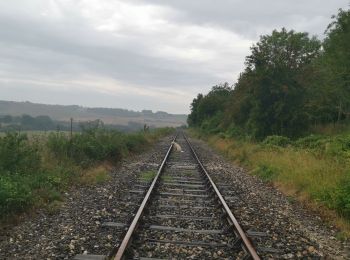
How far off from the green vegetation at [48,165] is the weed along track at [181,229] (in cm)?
196

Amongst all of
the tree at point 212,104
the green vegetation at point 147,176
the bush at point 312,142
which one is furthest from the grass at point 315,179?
the tree at point 212,104

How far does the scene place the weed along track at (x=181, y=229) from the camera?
6.54 meters

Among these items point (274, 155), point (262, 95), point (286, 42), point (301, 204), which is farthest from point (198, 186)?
point (286, 42)

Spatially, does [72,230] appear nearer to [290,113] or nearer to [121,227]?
[121,227]

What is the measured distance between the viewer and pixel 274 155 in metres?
→ 19.7

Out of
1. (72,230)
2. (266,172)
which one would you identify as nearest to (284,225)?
(72,230)

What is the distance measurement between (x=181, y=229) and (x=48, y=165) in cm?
670

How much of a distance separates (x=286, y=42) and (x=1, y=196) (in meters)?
48.5

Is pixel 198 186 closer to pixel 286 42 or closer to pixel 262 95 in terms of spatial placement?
pixel 262 95

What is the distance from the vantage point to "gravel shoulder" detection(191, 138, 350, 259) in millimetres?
7176

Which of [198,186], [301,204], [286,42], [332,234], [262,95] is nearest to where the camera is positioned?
[332,234]

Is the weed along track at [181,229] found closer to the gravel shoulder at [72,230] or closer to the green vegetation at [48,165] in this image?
the gravel shoulder at [72,230]

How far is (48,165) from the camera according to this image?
13.3 meters

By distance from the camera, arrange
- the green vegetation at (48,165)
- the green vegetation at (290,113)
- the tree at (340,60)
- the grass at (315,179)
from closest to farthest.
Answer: the green vegetation at (48,165) < the grass at (315,179) < the green vegetation at (290,113) < the tree at (340,60)
